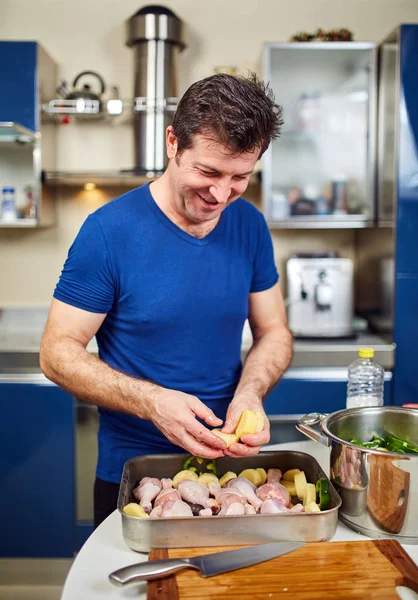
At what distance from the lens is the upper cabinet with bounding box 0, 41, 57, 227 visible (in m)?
2.86

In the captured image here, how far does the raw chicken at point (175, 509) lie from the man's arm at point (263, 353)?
0.75ft

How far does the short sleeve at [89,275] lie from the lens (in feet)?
4.72

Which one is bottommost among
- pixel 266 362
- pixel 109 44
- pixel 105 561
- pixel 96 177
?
pixel 105 561

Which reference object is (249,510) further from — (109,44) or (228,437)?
(109,44)

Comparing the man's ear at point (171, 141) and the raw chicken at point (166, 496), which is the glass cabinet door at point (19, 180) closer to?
the man's ear at point (171, 141)

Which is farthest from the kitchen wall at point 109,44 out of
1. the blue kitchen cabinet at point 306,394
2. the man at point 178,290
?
the man at point 178,290

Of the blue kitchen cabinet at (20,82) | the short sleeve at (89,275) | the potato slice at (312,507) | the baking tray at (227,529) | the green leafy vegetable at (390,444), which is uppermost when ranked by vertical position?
the blue kitchen cabinet at (20,82)

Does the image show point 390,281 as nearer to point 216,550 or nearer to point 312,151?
point 312,151

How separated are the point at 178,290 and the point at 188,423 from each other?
1.45 ft

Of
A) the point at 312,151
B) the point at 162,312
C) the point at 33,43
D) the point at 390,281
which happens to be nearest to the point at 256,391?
the point at 162,312

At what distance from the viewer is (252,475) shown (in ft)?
3.99

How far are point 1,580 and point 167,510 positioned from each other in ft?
6.84

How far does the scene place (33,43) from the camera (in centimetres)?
286

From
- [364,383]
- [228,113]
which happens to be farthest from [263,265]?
[228,113]
